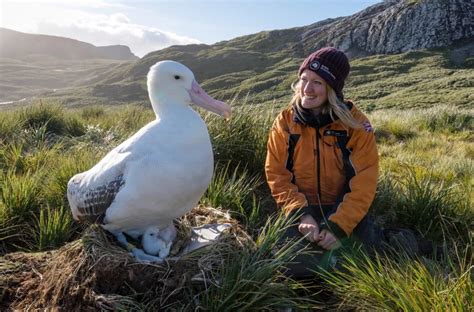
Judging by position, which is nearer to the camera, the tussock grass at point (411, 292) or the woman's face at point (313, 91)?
the tussock grass at point (411, 292)

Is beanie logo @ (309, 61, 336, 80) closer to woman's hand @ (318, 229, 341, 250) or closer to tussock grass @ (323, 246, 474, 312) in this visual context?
woman's hand @ (318, 229, 341, 250)

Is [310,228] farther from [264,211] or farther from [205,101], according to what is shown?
[205,101]

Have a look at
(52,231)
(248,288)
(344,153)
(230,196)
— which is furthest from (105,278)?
(344,153)

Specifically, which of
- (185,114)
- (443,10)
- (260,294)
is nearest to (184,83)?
(185,114)

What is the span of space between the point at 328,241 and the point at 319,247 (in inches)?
3.8

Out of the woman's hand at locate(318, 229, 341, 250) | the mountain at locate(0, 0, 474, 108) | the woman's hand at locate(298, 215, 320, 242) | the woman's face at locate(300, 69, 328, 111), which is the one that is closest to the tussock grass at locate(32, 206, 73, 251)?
the woman's hand at locate(298, 215, 320, 242)

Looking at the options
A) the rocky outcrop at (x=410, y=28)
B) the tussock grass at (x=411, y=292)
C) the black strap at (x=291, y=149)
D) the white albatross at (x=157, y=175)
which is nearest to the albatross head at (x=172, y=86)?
the white albatross at (x=157, y=175)

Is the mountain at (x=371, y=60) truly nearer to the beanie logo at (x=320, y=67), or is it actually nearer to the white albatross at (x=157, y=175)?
the beanie logo at (x=320, y=67)

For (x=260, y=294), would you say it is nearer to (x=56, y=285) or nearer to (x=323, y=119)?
(x=56, y=285)

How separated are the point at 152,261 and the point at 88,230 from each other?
19.6 inches

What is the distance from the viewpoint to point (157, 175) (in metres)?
2.50

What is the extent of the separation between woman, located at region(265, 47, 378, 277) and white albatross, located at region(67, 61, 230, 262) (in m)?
0.70

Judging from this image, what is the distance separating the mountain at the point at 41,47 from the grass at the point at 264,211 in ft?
486

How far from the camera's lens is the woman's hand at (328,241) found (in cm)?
296
